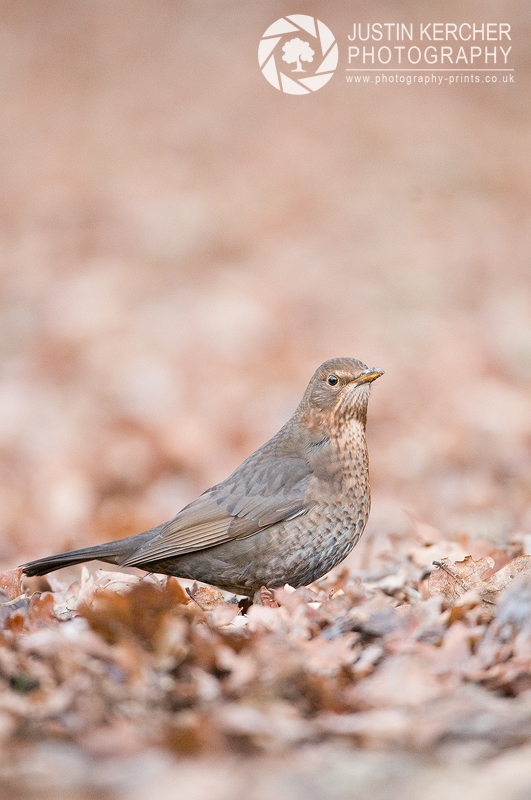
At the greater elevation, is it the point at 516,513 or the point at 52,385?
the point at 52,385

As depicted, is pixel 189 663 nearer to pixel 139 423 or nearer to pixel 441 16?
pixel 139 423

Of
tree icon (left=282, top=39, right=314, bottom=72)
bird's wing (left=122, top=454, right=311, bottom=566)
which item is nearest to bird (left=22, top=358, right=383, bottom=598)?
bird's wing (left=122, top=454, right=311, bottom=566)

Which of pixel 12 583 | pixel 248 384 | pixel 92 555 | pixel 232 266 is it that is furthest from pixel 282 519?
pixel 232 266

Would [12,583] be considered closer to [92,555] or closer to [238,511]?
[92,555]

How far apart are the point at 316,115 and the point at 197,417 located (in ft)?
29.8

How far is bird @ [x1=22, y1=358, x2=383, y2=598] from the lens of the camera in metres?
4.06

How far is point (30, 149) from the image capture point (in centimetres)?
1514

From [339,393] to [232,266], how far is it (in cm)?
747

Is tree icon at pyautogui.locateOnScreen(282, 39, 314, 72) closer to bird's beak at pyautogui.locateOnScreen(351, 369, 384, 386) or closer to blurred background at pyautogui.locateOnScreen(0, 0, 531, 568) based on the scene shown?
blurred background at pyautogui.locateOnScreen(0, 0, 531, 568)

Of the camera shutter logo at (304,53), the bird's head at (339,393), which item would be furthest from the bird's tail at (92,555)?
the camera shutter logo at (304,53)

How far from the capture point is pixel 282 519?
411cm

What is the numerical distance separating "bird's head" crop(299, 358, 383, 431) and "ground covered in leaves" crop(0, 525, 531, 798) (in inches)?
52.7

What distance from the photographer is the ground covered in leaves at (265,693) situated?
2.21m

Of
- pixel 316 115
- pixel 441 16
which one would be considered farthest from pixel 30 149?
pixel 441 16
